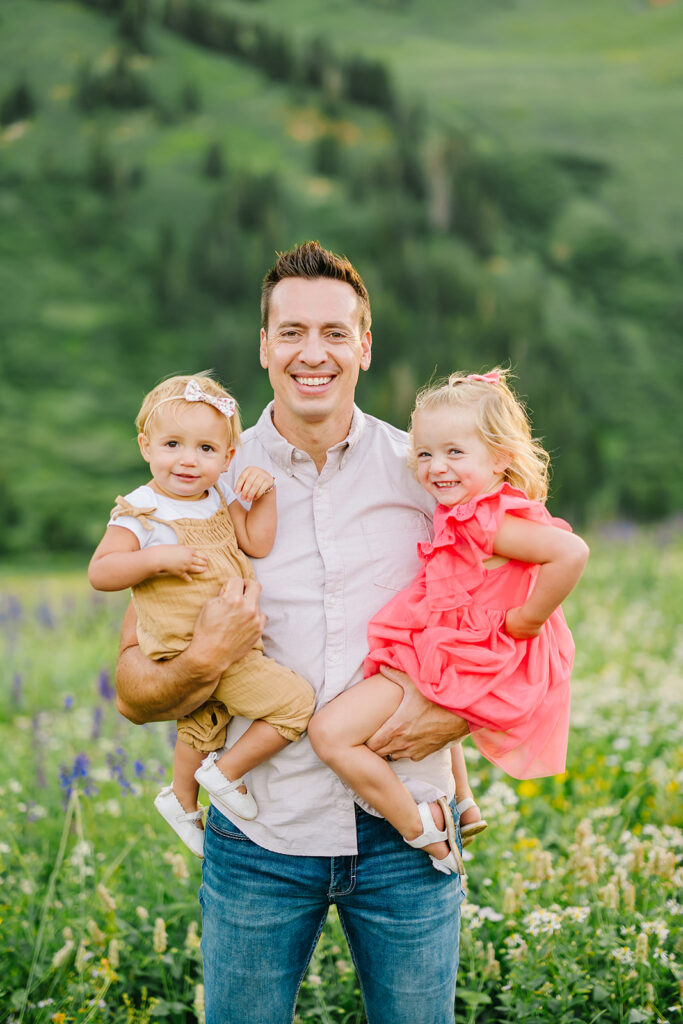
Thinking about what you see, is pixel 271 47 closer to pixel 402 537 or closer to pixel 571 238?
pixel 571 238

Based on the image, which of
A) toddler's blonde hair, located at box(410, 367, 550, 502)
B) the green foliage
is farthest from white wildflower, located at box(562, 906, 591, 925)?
the green foliage

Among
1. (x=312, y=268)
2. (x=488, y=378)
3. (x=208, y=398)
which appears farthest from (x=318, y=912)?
(x=312, y=268)

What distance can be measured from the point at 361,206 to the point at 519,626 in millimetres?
12706

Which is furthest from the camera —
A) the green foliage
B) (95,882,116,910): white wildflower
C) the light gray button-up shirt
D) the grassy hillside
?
the grassy hillside

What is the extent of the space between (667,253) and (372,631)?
13.9 metres

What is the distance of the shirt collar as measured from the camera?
92.3 inches

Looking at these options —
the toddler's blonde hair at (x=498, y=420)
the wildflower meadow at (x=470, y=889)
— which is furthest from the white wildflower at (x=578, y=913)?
the toddler's blonde hair at (x=498, y=420)

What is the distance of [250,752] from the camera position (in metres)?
2.15

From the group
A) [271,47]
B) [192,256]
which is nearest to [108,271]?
[192,256]

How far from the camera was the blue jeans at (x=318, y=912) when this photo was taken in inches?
84.7

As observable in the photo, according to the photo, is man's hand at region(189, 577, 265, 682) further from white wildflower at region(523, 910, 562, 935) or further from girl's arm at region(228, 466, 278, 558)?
white wildflower at region(523, 910, 562, 935)

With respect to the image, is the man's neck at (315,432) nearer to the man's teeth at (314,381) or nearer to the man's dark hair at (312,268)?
the man's teeth at (314,381)

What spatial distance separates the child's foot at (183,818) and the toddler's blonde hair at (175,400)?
93 centimetres

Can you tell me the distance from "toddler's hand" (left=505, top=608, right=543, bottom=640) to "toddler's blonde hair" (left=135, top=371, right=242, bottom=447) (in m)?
0.81
